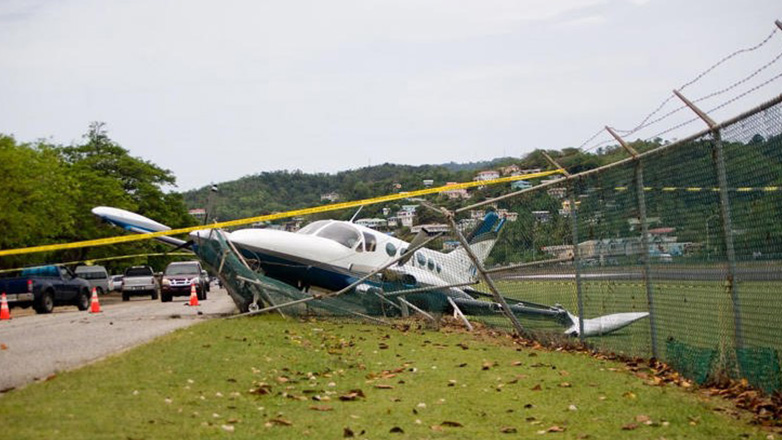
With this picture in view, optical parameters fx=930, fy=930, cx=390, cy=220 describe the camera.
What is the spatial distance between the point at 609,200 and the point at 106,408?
272 inches

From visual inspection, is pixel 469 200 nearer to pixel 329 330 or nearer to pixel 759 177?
pixel 329 330

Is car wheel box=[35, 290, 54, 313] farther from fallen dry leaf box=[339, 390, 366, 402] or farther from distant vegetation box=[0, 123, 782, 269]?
fallen dry leaf box=[339, 390, 366, 402]

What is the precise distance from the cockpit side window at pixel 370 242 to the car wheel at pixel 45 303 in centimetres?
1028

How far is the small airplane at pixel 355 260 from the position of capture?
17.5m

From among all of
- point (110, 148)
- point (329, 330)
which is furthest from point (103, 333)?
point (110, 148)

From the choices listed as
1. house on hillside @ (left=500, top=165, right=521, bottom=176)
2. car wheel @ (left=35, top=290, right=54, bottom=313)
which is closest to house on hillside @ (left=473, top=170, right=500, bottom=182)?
house on hillside @ (left=500, top=165, right=521, bottom=176)

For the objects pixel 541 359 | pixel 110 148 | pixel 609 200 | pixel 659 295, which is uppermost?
pixel 110 148

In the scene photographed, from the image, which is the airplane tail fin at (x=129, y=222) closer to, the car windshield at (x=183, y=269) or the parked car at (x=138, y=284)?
the car windshield at (x=183, y=269)

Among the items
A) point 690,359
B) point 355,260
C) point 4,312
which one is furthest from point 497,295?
point 4,312

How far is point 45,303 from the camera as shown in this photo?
25.8 metres

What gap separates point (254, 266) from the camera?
19891 millimetres

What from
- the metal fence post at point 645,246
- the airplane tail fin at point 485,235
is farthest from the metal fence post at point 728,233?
the airplane tail fin at point 485,235

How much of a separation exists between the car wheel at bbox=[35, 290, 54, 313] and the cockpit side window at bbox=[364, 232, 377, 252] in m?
10.3

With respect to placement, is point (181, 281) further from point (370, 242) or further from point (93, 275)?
point (370, 242)
